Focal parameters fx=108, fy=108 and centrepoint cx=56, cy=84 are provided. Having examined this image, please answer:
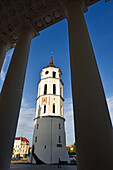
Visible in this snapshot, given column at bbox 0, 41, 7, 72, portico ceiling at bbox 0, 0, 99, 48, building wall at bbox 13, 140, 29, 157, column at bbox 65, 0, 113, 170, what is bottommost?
building wall at bbox 13, 140, 29, 157

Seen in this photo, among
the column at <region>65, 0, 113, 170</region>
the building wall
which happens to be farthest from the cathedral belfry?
the building wall

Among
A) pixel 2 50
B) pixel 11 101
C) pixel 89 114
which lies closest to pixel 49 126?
pixel 2 50

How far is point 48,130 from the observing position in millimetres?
23734

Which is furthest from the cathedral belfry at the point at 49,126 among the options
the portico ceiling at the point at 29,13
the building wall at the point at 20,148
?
the building wall at the point at 20,148

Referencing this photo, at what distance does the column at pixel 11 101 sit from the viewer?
3.28 m

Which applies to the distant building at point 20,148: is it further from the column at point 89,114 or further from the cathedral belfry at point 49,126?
the column at point 89,114

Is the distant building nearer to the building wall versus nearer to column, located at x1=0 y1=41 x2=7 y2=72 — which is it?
the building wall

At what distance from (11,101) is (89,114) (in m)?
2.86

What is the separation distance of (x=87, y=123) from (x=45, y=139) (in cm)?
2372

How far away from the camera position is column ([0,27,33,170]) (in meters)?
3.28

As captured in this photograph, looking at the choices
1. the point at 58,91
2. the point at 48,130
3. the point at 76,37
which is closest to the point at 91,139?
the point at 76,37

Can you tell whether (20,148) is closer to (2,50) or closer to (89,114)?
(2,50)

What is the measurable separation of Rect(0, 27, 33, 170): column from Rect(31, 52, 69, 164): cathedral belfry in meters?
21.4

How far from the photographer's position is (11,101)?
3.89 m
